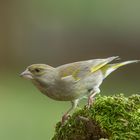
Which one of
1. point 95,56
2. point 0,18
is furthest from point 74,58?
point 0,18

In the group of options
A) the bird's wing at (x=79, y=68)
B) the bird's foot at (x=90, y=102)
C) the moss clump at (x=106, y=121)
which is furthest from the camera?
the bird's wing at (x=79, y=68)

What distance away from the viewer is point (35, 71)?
311 inches

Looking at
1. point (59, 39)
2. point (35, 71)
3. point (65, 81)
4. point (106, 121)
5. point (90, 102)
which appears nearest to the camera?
point (106, 121)

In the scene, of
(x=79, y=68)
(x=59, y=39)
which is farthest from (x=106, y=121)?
(x=59, y=39)

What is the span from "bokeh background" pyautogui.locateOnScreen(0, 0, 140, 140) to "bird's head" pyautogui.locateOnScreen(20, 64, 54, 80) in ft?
24.4

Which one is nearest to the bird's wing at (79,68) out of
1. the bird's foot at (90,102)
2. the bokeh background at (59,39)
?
the bird's foot at (90,102)

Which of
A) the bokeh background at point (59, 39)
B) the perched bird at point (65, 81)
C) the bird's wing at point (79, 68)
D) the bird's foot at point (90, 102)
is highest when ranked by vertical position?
the bokeh background at point (59, 39)

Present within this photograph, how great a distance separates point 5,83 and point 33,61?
1.33 meters

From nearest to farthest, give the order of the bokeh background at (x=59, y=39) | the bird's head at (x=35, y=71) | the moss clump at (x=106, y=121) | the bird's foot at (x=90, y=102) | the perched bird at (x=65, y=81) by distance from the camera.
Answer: the moss clump at (x=106, y=121) < the bird's foot at (x=90, y=102) < the bird's head at (x=35, y=71) < the perched bird at (x=65, y=81) < the bokeh background at (x=59, y=39)

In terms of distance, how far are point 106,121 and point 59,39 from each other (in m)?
12.1

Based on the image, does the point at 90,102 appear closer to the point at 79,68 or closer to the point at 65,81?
the point at 65,81

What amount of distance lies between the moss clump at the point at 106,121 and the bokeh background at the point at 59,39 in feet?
27.4

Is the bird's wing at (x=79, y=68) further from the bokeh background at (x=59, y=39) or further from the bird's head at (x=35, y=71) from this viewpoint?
the bokeh background at (x=59, y=39)

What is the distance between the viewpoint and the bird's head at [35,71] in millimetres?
7867
